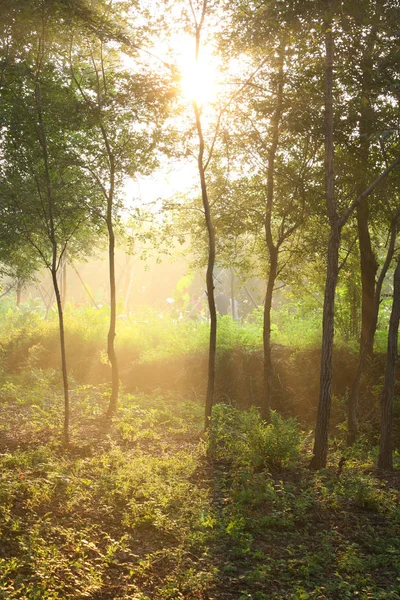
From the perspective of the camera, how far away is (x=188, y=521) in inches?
303

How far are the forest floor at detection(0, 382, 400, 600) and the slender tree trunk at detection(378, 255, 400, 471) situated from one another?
1.24 ft

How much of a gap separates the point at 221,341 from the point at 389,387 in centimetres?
871

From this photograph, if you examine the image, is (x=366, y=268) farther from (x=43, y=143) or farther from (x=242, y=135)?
(x=43, y=143)

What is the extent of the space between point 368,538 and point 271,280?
7336 mm

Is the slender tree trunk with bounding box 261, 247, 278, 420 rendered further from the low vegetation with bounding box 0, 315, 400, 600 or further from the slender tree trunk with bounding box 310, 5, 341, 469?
the slender tree trunk with bounding box 310, 5, 341, 469

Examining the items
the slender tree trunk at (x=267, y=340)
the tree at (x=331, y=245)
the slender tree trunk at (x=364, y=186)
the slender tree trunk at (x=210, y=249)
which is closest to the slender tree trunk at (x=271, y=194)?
the slender tree trunk at (x=267, y=340)

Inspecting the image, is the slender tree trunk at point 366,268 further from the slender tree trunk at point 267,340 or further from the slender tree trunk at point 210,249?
the slender tree trunk at point 210,249

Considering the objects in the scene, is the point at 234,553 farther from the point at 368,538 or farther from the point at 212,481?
the point at 212,481

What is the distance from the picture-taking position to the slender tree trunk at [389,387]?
1077 centimetres

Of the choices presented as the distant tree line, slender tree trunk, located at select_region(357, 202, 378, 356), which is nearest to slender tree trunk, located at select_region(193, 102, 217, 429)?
the distant tree line

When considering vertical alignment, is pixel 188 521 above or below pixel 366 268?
below

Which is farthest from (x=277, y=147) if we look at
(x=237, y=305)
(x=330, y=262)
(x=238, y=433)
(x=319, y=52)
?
(x=237, y=305)

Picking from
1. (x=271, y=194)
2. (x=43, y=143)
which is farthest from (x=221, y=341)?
(x=43, y=143)

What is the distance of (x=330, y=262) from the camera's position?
34.0 feet
